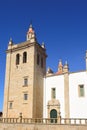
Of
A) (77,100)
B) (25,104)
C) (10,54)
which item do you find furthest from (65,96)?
(10,54)

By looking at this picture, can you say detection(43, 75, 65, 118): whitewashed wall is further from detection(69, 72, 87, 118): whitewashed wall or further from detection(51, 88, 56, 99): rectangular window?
detection(69, 72, 87, 118): whitewashed wall

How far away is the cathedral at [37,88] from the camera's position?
27.7 m

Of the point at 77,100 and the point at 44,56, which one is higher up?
the point at 44,56

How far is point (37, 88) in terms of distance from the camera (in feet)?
98.8

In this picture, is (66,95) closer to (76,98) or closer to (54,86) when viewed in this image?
(76,98)

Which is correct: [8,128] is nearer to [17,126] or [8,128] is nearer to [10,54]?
[17,126]

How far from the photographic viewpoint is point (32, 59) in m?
30.5

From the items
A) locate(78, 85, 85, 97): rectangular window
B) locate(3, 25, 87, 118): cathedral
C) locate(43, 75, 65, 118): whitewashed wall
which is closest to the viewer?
locate(78, 85, 85, 97): rectangular window

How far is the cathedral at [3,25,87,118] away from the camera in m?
27.7

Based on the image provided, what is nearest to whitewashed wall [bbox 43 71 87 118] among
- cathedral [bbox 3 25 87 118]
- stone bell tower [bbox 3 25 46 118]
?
cathedral [bbox 3 25 87 118]

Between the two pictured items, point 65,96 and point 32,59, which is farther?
point 32,59

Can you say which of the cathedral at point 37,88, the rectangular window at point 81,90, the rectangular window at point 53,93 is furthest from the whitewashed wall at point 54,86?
the rectangular window at point 81,90

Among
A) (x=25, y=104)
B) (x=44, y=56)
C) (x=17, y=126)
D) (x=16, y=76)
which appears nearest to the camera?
(x=17, y=126)

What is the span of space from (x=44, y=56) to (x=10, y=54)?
5.51 meters
